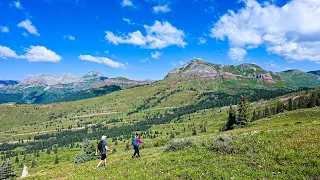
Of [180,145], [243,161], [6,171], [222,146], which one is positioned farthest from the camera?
[6,171]

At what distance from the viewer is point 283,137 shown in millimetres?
24812

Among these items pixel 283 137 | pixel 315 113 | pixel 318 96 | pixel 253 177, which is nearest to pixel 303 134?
pixel 283 137

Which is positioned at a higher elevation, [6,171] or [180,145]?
[180,145]

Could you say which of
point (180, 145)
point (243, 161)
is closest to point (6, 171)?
point (180, 145)

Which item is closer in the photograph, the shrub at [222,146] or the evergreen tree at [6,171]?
the shrub at [222,146]

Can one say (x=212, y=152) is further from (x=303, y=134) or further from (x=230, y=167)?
(x=303, y=134)

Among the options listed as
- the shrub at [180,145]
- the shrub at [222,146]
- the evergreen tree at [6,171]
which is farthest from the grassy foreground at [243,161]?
the evergreen tree at [6,171]

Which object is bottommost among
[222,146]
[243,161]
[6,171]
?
[6,171]

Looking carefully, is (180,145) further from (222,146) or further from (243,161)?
(243,161)

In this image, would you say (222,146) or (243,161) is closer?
(243,161)

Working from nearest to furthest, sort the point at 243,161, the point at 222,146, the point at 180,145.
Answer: the point at 243,161
the point at 222,146
the point at 180,145

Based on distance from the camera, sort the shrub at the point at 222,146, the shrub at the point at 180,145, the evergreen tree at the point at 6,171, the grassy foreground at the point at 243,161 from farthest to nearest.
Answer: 1. the evergreen tree at the point at 6,171
2. the shrub at the point at 180,145
3. the shrub at the point at 222,146
4. the grassy foreground at the point at 243,161

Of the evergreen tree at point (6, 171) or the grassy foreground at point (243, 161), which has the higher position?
the grassy foreground at point (243, 161)

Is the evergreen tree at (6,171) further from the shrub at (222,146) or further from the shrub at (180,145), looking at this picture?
the shrub at (222,146)
